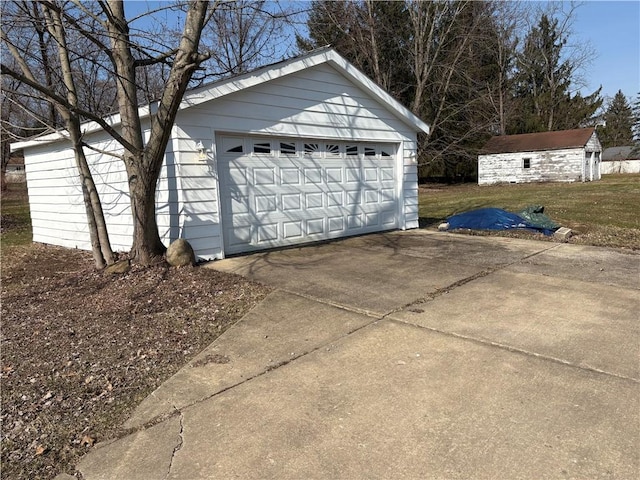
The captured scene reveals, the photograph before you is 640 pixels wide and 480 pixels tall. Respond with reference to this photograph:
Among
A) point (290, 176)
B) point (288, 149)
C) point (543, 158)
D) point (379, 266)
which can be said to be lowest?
point (379, 266)

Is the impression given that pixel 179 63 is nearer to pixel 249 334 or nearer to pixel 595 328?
pixel 249 334

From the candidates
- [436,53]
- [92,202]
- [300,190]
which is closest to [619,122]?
[436,53]

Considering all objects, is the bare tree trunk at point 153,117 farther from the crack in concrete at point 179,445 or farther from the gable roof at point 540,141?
the gable roof at point 540,141

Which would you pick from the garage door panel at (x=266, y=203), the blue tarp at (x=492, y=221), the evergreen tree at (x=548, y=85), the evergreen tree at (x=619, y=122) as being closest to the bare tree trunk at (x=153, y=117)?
the garage door panel at (x=266, y=203)

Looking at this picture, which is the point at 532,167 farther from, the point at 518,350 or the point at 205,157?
the point at 518,350

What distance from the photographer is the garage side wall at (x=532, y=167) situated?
104 ft

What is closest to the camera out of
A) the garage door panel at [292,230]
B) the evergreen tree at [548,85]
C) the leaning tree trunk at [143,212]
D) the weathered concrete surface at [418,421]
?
the weathered concrete surface at [418,421]

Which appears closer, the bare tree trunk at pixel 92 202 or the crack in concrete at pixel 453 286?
the crack in concrete at pixel 453 286

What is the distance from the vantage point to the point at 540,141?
3328 cm

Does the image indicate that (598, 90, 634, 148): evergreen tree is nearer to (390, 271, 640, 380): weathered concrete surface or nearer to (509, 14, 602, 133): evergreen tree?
(509, 14, 602, 133): evergreen tree

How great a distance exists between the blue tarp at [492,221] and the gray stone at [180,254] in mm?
6441

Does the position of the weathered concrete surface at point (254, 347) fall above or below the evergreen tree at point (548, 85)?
below

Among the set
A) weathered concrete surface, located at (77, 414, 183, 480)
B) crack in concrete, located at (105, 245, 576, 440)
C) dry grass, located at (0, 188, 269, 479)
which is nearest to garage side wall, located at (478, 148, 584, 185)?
crack in concrete, located at (105, 245, 576, 440)

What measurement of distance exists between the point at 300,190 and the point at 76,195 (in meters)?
5.31
